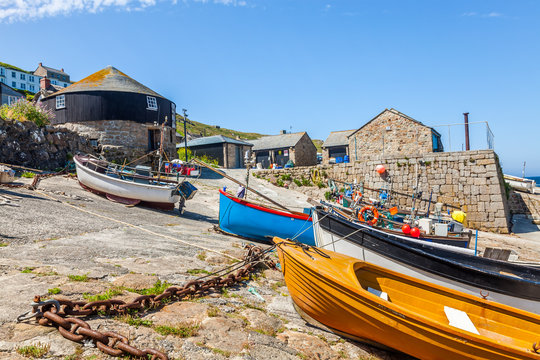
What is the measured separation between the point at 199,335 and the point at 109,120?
22.2m

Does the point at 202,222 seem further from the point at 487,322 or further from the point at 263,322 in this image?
the point at 487,322

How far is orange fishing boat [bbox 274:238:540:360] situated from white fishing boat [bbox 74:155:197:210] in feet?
27.2

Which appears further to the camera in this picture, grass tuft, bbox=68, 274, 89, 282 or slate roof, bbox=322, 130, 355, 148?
slate roof, bbox=322, 130, 355, 148

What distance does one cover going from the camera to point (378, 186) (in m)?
22.1

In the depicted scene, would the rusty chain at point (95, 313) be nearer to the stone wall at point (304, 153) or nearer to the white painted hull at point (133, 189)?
the white painted hull at point (133, 189)

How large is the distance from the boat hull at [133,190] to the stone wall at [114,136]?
9199 millimetres

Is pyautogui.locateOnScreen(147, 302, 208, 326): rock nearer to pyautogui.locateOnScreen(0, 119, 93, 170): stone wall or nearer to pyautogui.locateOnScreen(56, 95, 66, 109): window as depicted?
pyautogui.locateOnScreen(0, 119, 93, 170): stone wall

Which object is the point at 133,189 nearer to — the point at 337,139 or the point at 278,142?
the point at 278,142

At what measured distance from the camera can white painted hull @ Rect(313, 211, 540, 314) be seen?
17.0ft

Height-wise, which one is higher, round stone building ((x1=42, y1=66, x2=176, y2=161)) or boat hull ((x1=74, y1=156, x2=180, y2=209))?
round stone building ((x1=42, y1=66, x2=176, y2=161))

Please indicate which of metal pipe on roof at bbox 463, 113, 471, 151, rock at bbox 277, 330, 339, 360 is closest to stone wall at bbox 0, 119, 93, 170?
rock at bbox 277, 330, 339, 360

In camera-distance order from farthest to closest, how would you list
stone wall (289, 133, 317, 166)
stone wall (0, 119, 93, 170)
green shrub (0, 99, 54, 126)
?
1. stone wall (289, 133, 317, 166)
2. green shrub (0, 99, 54, 126)
3. stone wall (0, 119, 93, 170)

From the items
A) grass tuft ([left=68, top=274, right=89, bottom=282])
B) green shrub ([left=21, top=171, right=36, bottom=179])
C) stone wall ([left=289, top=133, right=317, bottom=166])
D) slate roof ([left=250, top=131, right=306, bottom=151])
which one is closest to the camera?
grass tuft ([left=68, top=274, right=89, bottom=282])

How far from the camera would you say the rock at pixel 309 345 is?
3.82m
